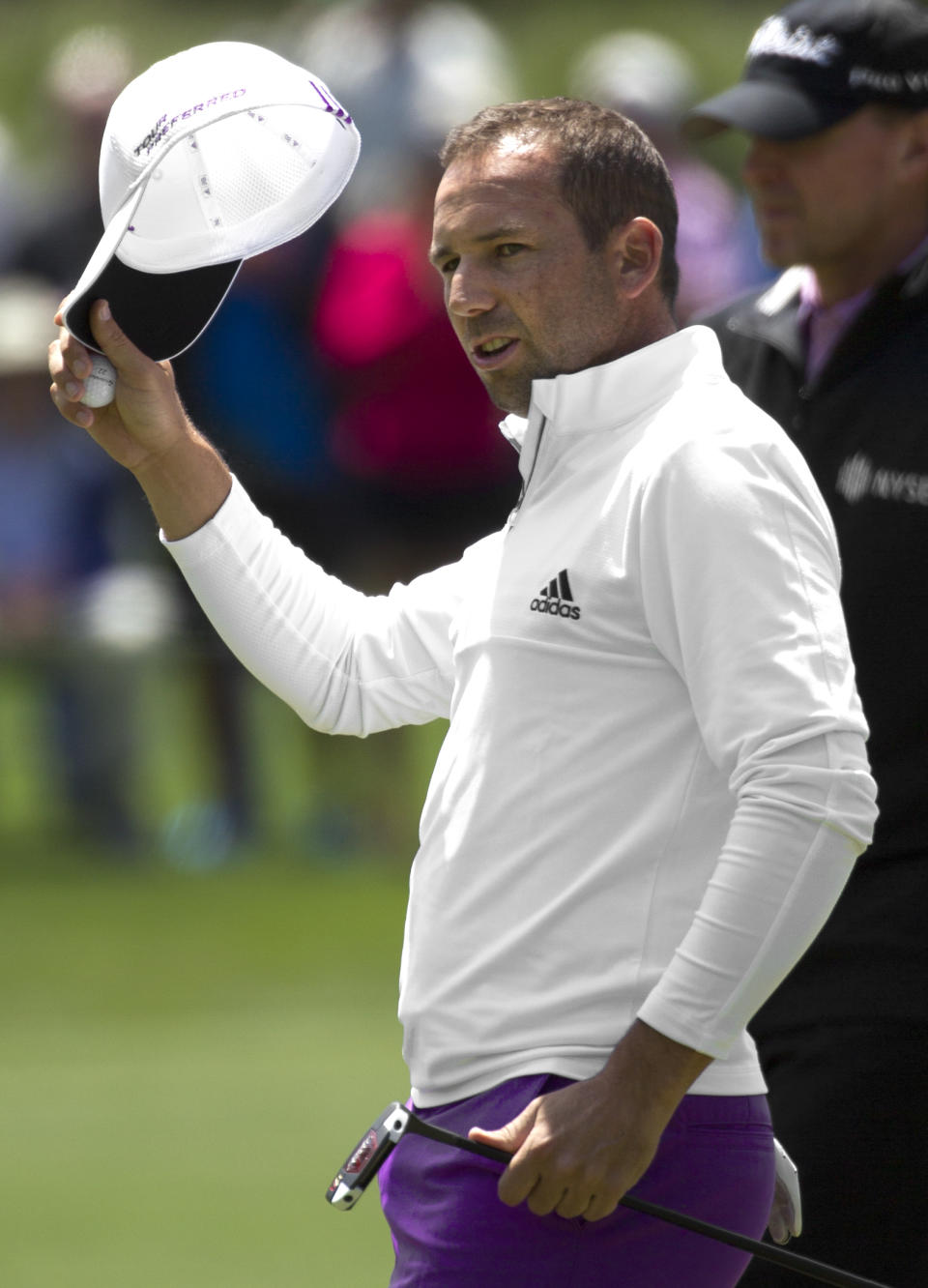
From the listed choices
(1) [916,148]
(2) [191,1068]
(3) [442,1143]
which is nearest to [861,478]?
(1) [916,148]

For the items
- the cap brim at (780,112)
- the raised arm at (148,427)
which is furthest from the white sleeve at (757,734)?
the cap brim at (780,112)

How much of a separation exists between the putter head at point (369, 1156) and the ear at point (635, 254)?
100 centimetres

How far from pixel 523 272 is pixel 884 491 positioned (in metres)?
1.07

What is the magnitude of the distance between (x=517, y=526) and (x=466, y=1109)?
2.26 ft

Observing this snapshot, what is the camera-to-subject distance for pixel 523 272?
2.71m

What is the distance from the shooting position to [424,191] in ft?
32.0

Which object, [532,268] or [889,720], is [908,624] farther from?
[532,268]

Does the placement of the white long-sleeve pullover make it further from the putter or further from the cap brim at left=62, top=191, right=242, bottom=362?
the cap brim at left=62, top=191, right=242, bottom=362

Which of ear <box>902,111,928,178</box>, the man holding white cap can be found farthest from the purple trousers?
ear <box>902,111,928,178</box>

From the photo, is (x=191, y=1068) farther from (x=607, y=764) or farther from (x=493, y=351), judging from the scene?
(x=607, y=764)

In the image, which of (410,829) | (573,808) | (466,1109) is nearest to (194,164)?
(573,808)

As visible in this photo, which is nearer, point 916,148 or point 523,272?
point 523,272

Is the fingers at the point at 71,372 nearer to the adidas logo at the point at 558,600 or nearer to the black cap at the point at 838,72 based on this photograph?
the adidas logo at the point at 558,600

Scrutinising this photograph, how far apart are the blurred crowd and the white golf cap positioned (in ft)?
20.6
